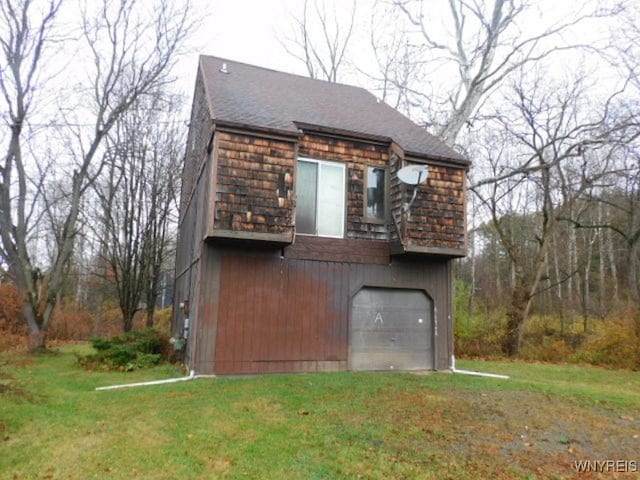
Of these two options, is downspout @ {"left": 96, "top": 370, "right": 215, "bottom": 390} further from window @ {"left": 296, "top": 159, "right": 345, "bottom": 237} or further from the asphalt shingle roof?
the asphalt shingle roof

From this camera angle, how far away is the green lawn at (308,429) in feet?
13.5

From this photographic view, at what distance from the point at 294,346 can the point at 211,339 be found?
62.4 inches

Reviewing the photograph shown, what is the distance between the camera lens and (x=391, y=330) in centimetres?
970

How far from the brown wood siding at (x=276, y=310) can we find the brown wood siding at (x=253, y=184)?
0.79 m

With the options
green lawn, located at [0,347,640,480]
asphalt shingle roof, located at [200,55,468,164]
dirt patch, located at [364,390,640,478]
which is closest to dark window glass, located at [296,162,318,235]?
asphalt shingle roof, located at [200,55,468,164]

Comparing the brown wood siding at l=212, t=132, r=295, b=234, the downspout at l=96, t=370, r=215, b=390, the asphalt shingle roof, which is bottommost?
the downspout at l=96, t=370, r=215, b=390

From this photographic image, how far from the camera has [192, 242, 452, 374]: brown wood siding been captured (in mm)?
8320

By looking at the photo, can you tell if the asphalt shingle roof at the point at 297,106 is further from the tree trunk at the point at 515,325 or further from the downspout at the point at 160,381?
the tree trunk at the point at 515,325

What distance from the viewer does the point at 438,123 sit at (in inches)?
711

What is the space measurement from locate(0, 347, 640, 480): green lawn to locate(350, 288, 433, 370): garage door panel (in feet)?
4.84

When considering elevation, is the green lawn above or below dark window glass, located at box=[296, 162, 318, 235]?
below

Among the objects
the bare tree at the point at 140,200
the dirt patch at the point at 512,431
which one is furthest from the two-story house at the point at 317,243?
the bare tree at the point at 140,200

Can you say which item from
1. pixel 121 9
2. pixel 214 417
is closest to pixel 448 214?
pixel 214 417

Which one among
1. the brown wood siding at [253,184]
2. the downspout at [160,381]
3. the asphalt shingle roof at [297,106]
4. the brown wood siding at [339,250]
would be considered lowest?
the downspout at [160,381]
